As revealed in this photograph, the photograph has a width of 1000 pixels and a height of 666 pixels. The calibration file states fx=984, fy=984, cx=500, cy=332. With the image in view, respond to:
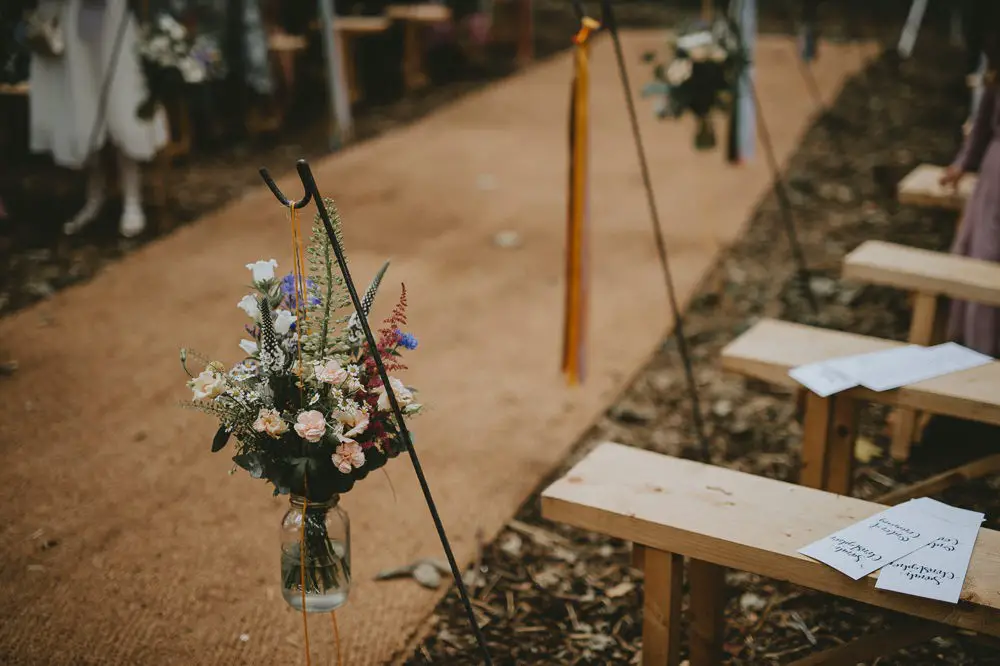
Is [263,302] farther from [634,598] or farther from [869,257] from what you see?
[869,257]

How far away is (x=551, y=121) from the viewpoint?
8.68m

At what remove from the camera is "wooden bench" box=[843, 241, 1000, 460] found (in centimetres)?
343

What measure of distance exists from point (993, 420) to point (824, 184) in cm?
451

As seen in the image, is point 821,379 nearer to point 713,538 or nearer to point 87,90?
point 713,538

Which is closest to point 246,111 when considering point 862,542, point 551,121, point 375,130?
point 375,130

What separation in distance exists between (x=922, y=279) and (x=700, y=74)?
179 cm

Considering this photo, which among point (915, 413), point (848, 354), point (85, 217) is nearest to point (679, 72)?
point (915, 413)

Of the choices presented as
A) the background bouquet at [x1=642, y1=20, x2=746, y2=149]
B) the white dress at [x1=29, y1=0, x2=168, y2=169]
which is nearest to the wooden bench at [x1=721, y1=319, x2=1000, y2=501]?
the background bouquet at [x1=642, y1=20, x2=746, y2=149]

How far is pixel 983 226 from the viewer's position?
3.84 meters

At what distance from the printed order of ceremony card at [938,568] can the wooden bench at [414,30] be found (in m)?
8.27

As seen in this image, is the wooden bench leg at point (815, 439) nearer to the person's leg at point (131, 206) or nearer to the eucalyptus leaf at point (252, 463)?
the eucalyptus leaf at point (252, 463)

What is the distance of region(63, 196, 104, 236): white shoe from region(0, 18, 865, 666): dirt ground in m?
0.50

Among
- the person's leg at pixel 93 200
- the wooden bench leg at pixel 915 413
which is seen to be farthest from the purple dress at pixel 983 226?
the person's leg at pixel 93 200

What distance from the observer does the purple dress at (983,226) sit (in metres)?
3.79
